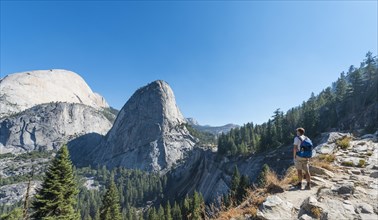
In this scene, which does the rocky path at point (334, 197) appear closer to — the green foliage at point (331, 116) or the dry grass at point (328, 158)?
the dry grass at point (328, 158)

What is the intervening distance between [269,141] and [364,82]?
161ft

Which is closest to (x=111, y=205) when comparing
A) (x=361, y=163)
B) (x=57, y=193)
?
(x=57, y=193)

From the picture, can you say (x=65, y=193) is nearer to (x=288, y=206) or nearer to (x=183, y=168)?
(x=288, y=206)

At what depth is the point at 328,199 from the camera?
10.2m

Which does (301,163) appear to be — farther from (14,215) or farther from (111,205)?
(111,205)

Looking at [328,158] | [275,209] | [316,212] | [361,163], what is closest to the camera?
[316,212]

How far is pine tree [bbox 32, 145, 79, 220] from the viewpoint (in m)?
24.2

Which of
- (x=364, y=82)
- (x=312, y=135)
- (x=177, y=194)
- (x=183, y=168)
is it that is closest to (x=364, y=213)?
(x=312, y=135)

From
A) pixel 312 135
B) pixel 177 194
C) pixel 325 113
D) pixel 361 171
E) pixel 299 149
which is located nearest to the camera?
pixel 299 149

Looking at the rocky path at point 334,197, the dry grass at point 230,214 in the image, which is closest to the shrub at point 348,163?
the rocky path at point 334,197

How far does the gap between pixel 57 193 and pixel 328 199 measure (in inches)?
910

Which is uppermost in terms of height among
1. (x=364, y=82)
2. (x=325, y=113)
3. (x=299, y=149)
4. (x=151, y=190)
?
(x=364, y=82)

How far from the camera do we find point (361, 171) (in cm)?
1429

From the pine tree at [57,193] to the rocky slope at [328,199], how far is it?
20.1m
